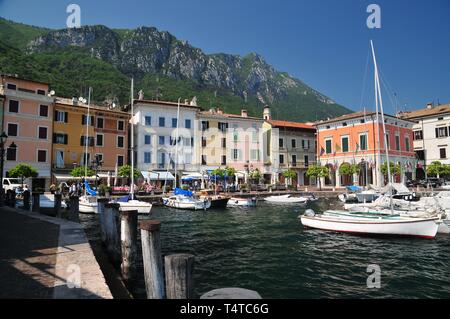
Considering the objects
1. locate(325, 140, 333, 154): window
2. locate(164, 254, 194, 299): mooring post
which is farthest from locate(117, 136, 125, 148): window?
locate(164, 254, 194, 299): mooring post

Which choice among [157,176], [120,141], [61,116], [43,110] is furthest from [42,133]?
[157,176]

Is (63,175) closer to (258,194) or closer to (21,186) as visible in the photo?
(21,186)

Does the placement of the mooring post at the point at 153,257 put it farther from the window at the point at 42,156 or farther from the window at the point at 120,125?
the window at the point at 120,125

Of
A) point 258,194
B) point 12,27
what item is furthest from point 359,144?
point 12,27

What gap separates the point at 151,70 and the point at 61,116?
76.3 metres

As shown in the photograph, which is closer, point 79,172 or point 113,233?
point 113,233

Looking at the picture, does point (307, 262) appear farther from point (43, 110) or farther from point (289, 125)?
point (289, 125)

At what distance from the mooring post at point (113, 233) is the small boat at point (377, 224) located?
11881mm

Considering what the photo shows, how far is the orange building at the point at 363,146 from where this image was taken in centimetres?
5094

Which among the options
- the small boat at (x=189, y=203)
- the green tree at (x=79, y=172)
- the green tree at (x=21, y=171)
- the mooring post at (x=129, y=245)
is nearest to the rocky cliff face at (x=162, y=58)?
the green tree at (x=79, y=172)

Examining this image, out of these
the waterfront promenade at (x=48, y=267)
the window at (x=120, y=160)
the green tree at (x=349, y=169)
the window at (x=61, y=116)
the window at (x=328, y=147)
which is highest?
the window at (x=61, y=116)

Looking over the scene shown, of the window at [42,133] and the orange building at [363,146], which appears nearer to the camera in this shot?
the window at [42,133]

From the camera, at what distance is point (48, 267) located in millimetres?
6770

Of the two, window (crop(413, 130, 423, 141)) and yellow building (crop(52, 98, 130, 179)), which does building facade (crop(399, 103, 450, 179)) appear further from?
yellow building (crop(52, 98, 130, 179))
